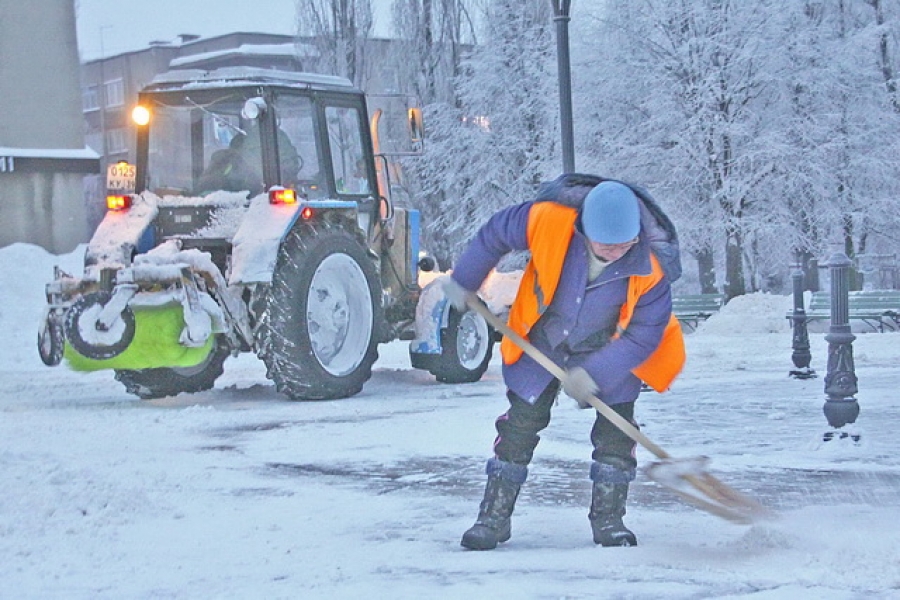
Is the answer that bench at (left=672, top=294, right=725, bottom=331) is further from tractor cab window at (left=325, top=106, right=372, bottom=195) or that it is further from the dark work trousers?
the dark work trousers

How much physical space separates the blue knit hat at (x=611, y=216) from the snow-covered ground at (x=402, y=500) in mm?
1191

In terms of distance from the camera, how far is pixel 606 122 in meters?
31.0

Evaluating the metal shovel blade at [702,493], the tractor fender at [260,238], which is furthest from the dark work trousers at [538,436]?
the tractor fender at [260,238]

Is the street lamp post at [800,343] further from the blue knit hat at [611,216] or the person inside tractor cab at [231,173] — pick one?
the blue knit hat at [611,216]

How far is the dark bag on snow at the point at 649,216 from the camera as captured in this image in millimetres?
5194

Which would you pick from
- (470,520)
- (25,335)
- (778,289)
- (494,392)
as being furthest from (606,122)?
(470,520)

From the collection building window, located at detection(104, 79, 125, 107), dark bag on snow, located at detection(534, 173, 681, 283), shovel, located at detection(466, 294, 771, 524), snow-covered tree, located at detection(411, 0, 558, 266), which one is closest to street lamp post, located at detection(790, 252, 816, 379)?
shovel, located at detection(466, 294, 771, 524)

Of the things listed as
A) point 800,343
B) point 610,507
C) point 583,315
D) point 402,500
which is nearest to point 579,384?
point 583,315

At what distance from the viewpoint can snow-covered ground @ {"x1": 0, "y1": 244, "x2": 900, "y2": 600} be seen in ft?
15.0

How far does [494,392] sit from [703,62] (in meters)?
18.6

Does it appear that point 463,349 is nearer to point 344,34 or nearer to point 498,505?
point 498,505

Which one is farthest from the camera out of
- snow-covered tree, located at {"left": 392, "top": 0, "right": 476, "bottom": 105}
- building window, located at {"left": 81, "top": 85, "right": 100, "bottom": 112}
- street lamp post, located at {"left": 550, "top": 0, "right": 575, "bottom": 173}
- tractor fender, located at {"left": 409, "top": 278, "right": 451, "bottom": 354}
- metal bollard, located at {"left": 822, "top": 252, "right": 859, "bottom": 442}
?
building window, located at {"left": 81, "top": 85, "right": 100, "bottom": 112}

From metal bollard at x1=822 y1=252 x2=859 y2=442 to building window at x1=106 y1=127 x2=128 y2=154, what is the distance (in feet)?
239

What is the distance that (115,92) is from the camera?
76.4m
